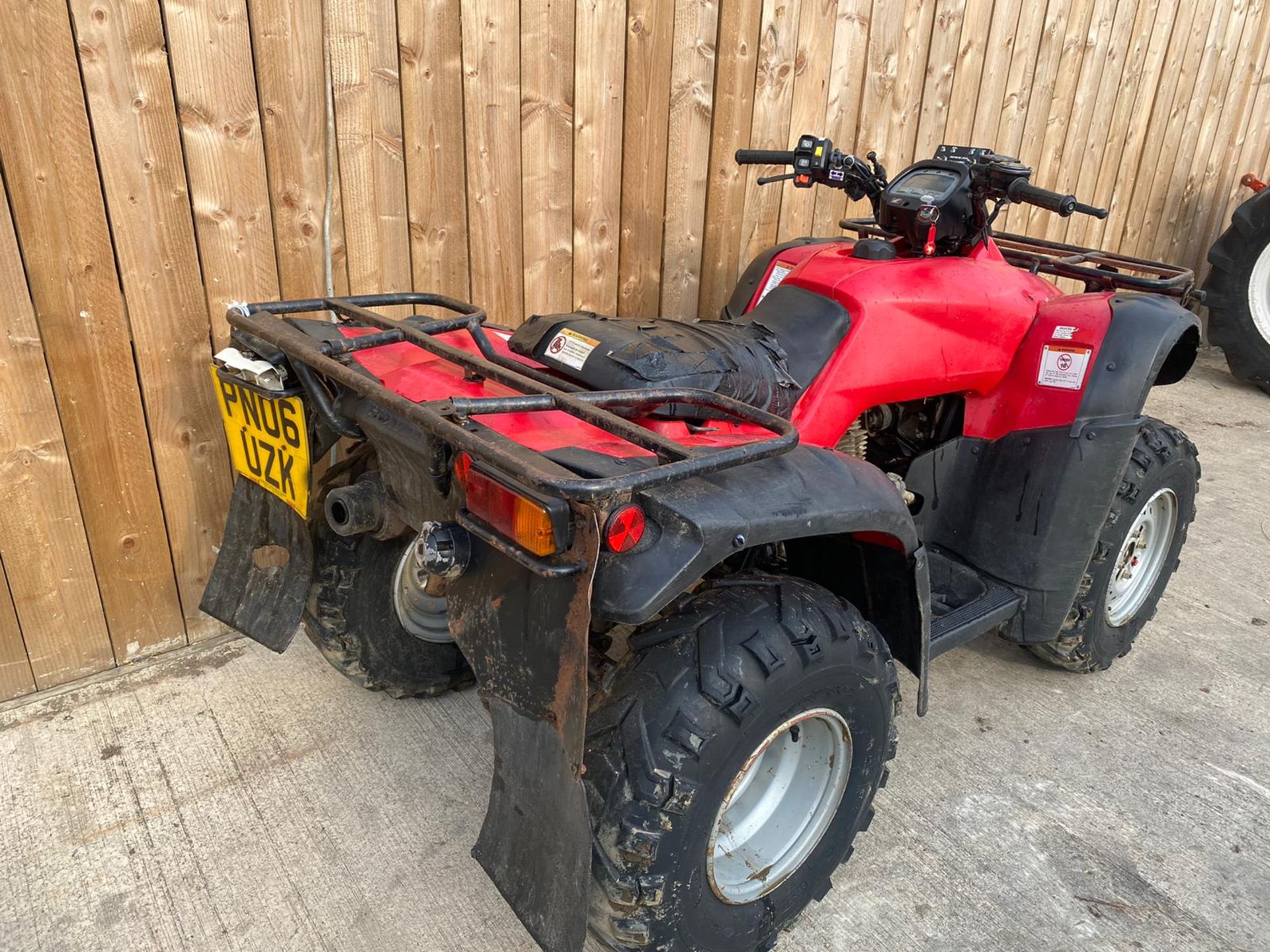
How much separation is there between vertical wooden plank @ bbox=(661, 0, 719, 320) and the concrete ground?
5.96ft

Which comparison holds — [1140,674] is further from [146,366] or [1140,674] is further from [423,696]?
[146,366]

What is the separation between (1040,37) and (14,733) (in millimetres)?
5441

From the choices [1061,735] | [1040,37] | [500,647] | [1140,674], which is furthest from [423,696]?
[1040,37]

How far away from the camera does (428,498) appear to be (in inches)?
70.2

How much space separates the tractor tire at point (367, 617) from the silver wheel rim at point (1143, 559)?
2.14 metres

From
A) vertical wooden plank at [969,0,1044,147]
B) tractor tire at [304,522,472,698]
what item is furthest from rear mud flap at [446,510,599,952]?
vertical wooden plank at [969,0,1044,147]

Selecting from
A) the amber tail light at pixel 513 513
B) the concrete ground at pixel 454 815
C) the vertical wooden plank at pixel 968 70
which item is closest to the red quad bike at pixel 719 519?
the amber tail light at pixel 513 513

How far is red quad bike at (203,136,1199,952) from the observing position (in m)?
1.50

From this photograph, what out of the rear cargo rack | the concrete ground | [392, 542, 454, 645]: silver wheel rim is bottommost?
the concrete ground

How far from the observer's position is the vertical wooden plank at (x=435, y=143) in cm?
278

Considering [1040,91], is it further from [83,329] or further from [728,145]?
[83,329]

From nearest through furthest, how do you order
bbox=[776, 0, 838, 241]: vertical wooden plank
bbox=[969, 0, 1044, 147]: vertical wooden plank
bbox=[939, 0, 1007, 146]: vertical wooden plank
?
1. bbox=[776, 0, 838, 241]: vertical wooden plank
2. bbox=[939, 0, 1007, 146]: vertical wooden plank
3. bbox=[969, 0, 1044, 147]: vertical wooden plank

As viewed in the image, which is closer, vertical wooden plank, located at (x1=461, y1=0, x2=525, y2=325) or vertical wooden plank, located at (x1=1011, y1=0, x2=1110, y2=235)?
vertical wooden plank, located at (x1=461, y1=0, x2=525, y2=325)

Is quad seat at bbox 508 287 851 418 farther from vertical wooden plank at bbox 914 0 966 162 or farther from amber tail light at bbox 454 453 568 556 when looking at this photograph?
vertical wooden plank at bbox 914 0 966 162
